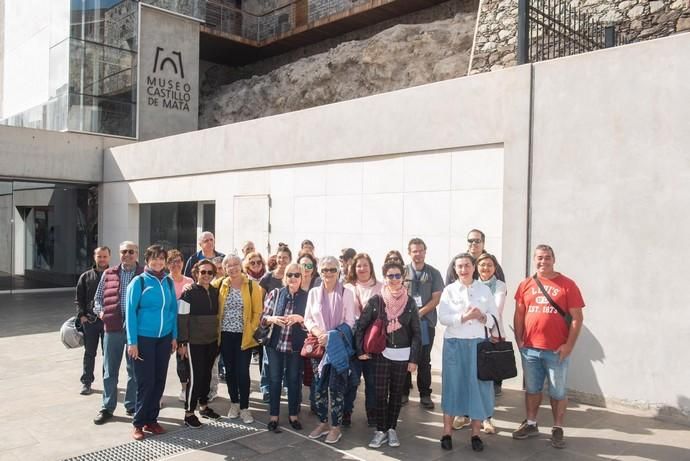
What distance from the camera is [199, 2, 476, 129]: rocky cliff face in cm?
1787

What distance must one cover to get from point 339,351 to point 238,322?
45.1 inches

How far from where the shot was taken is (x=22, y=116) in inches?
685

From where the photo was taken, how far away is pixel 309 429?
A: 202 inches

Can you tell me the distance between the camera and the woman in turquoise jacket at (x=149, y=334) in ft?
15.9

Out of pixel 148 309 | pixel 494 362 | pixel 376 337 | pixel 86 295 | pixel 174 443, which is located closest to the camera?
pixel 494 362

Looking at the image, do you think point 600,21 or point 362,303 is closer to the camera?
point 362,303

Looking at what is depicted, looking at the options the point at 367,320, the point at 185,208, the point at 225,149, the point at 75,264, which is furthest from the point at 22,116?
the point at 367,320

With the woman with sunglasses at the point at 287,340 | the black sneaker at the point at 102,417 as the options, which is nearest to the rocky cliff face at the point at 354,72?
the woman with sunglasses at the point at 287,340

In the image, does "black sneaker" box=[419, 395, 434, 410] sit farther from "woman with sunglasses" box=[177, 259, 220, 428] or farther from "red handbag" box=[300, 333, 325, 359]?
"woman with sunglasses" box=[177, 259, 220, 428]

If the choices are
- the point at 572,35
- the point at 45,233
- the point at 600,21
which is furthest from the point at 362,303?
the point at 45,233

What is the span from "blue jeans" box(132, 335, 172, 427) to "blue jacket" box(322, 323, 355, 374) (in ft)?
5.11

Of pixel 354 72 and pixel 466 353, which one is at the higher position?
pixel 354 72

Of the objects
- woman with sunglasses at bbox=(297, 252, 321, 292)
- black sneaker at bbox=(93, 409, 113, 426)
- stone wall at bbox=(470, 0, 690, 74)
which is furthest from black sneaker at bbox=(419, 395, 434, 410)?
stone wall at bbox=(470, 0, 690, 74)

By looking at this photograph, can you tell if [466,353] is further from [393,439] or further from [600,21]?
[600,21]
